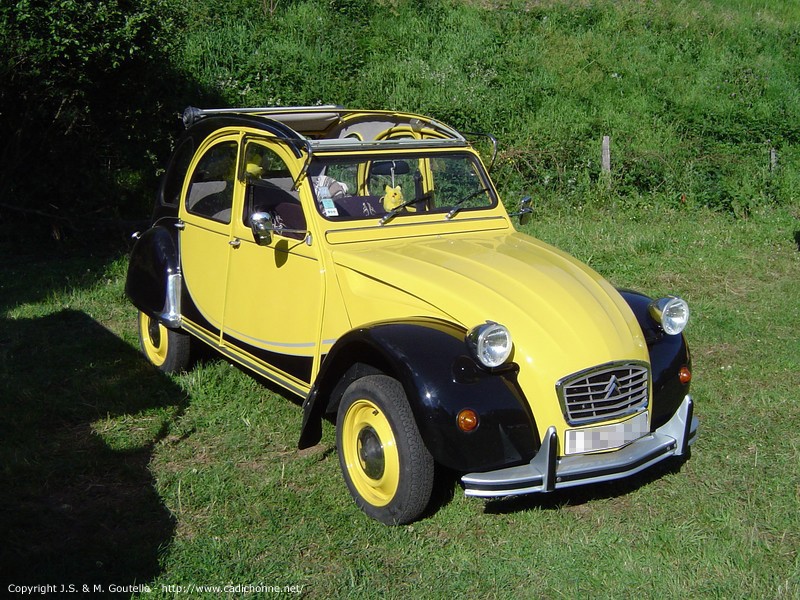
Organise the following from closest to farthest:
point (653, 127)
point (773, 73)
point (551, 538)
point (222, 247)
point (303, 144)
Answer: point (551, 538) → point (303, 144) → point (222, 247) → point (653, 127) → point (773, 73)

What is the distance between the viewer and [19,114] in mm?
9141

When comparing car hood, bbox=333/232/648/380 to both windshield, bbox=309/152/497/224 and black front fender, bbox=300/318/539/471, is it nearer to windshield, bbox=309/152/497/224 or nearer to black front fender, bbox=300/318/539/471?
black front fender, bbox=300/318/539/471

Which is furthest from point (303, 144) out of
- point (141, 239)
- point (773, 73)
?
point (773, 73)

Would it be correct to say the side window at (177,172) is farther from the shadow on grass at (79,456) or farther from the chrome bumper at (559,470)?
the chrome bumper at (559,470)

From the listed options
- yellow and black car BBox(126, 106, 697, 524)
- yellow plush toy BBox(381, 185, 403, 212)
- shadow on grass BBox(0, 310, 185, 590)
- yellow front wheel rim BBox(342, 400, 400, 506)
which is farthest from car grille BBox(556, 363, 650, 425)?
shadow on grass BBox(0, 310, 185, 590)

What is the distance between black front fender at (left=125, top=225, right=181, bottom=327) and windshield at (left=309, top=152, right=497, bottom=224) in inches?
61.3

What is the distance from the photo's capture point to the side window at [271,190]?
16.6ft

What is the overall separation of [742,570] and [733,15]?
61.5ft

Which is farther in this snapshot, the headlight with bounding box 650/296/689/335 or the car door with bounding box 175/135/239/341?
the car door with bounding box 175/135/239/341

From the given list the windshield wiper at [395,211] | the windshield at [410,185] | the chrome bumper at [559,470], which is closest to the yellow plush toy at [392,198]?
the windshield at [410,185]

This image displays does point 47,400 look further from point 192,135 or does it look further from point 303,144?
point 303,144

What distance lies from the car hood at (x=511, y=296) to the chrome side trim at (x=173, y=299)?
1754 millimetres

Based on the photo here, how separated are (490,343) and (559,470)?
0.66 meters

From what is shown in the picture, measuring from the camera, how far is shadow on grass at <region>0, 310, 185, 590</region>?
3.83 metres
